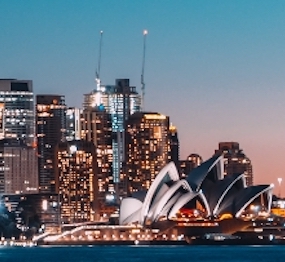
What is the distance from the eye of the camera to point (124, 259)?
19375 cm

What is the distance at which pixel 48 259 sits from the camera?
644 feet

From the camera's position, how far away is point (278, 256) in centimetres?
19575

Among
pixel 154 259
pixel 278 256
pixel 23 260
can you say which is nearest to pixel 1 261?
pixel 23 260

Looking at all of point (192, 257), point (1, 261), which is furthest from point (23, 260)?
point (192, 257)

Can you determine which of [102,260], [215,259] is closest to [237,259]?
[215,259]

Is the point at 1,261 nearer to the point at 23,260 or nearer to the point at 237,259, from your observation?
the point at 23,260

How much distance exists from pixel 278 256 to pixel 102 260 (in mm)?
20173

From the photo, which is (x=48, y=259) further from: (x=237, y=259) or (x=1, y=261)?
(x=237, y=259)

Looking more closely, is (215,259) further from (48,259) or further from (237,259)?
(48,259)

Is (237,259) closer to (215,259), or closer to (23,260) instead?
(215,259)

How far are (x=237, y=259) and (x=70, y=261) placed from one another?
18103 mm

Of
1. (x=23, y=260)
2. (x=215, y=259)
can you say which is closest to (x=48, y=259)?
(x=23, y=260)

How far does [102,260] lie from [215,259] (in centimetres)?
1262

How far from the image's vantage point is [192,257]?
198000mm
